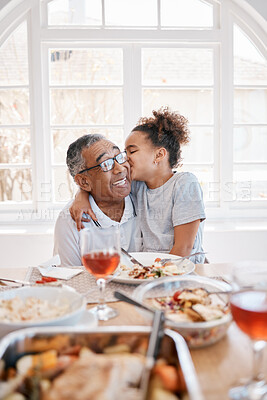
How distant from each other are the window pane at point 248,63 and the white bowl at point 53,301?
109 inches

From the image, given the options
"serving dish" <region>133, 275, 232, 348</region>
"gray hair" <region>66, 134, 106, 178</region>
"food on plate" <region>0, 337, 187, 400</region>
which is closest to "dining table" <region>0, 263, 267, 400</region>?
"serving dish" <region>133, 275, 232, 348</region>

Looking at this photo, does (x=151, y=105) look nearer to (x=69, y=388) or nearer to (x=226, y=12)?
(x=226, y=12)

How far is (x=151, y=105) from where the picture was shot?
3285mm

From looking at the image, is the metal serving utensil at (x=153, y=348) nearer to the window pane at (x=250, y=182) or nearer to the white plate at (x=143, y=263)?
the white plate at (x=143, y=263)

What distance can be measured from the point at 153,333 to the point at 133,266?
780 mm

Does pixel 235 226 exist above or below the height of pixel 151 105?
below

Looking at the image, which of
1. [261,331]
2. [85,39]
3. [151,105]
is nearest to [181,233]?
[261,331]

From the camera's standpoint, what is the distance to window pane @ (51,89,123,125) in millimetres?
3248

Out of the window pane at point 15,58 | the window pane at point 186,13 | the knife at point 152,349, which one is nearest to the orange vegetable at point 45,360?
the knife at point 152,349

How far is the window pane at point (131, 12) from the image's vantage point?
3.17 metres

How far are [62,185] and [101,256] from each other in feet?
7.71

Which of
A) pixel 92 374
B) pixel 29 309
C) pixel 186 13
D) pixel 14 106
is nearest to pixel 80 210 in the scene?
pixel 29 309

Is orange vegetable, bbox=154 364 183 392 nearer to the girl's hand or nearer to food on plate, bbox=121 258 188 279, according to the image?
food on plate, bbox=121 258 188 279

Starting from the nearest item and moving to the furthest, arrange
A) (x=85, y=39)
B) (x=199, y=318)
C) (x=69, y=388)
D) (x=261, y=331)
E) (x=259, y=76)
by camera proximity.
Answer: (x=69, y=388)
(x=261, y=331)
(x=199, y=318)
(x=85, y=39)
(x=259, y=76)
